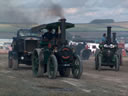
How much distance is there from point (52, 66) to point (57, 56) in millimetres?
405

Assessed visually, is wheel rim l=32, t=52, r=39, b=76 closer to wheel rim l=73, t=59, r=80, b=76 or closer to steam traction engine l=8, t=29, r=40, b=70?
wheel rim l=73, t=59, r=80, b=76

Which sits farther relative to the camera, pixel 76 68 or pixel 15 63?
pixel 15 63

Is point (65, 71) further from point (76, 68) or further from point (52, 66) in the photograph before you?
point (52, 66)

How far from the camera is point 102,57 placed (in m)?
17.6

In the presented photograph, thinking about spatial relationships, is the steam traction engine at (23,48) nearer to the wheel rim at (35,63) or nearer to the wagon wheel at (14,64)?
the wagon wheel at (14,64)

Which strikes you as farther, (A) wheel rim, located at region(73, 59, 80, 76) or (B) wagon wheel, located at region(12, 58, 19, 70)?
(B) wagon wheel, located at region(12, 58, 19, 70)

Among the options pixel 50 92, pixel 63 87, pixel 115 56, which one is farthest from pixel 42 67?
pixel 115 56

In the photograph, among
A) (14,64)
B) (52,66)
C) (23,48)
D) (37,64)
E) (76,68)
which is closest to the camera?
(52,66)

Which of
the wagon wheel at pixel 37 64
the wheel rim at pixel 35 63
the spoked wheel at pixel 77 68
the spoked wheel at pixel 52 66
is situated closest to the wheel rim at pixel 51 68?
the spoked wheel at pixel 52 66

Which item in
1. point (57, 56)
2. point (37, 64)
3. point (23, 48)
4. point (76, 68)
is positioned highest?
point (23, 48)

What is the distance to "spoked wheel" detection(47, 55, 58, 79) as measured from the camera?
1207cm

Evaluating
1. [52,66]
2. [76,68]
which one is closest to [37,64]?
[52,66]

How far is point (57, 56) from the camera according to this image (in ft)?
41.3

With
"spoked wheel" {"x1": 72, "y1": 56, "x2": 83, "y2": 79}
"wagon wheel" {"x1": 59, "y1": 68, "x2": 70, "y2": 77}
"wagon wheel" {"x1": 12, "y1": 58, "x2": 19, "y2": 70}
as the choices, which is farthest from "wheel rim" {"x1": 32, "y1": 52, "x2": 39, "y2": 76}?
"wagon wheel" {"x1": 12, "y1": 58, "x2": 19, "y2": 70}
